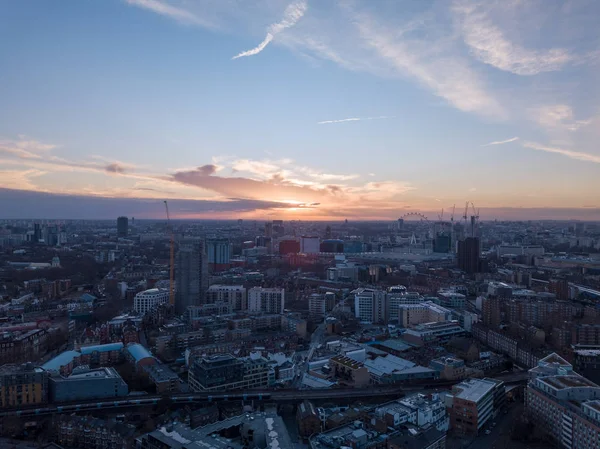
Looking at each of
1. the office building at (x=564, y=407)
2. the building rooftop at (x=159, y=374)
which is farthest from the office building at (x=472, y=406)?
the building rooftop at (x=159, y=374)

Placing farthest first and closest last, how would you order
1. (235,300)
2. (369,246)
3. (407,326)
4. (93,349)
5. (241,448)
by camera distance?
1. (369,246)
2. (235,300)
3. (407,326)
4. (93,349)
5. (241,448)

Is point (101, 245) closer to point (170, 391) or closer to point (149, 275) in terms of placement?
point (149, 275)

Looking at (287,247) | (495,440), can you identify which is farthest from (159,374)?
(287,247)

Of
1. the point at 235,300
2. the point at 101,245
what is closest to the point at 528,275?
the point at 235,300

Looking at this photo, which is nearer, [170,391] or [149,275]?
[170,391]

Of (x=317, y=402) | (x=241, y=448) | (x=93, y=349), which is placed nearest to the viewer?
(x=241, y=448)
